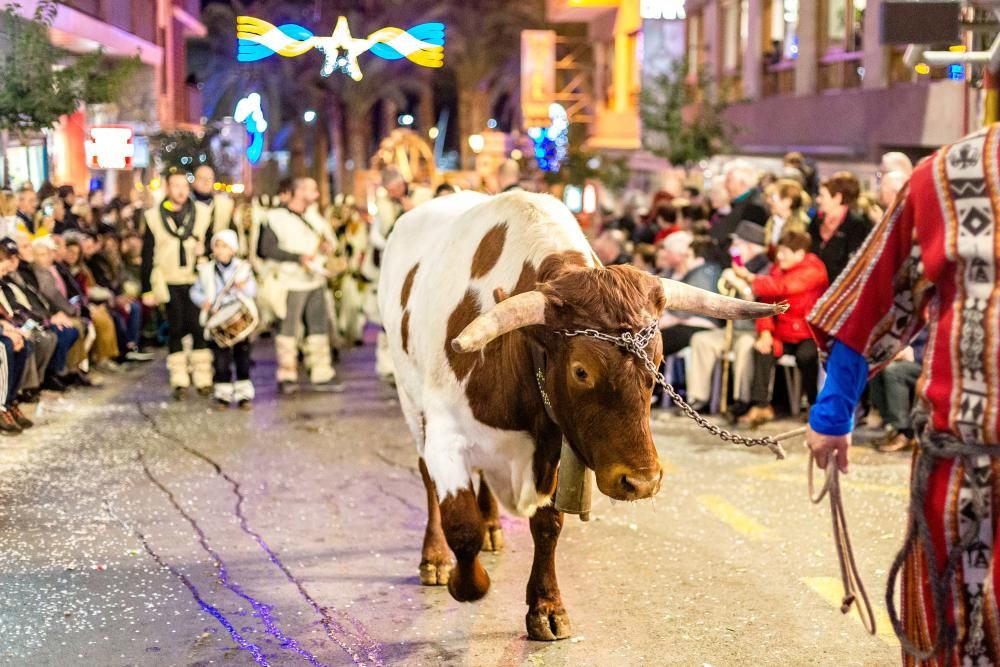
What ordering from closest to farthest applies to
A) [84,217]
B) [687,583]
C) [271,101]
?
1. [687,583]
2. [84,217]
3. [271,101]

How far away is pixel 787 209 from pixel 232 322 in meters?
4.74

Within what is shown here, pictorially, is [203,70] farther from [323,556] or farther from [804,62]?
[323,556]

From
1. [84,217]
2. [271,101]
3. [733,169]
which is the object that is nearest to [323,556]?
[733,169]

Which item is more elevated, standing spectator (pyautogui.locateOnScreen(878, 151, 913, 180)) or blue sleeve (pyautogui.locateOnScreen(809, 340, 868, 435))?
standing spectator (pyautogui.locateOnScreen(878, 151, 913, 180))

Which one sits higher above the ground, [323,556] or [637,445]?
[637,445]

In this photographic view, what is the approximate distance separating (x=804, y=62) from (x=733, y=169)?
1105 cm

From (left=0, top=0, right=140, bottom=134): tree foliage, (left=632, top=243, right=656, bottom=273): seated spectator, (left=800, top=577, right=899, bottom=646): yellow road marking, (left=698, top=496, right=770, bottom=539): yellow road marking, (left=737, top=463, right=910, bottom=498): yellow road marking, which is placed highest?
(left=0, top=0, right=140, bottom=134): tree foliage

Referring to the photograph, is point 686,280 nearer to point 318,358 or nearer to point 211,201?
point 318,358

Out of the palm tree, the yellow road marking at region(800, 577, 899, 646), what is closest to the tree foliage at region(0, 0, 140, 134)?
the yellow road marking at region(800, 577, 899, 646)

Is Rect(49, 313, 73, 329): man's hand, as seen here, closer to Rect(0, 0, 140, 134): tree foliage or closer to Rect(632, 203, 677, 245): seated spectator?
Rect(0, 0, 140, 134): tree foliage

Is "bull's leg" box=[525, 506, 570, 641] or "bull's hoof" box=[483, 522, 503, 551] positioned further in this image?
"bull's hoof" box=[483, 522, 503, 551]

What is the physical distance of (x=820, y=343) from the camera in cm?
368

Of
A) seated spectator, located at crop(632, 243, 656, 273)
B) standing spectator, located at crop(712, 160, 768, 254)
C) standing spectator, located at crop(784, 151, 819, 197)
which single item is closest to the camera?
standing spectator, located at crop(712, 160, 768, 254)

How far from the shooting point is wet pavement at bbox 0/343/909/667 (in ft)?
18.8
